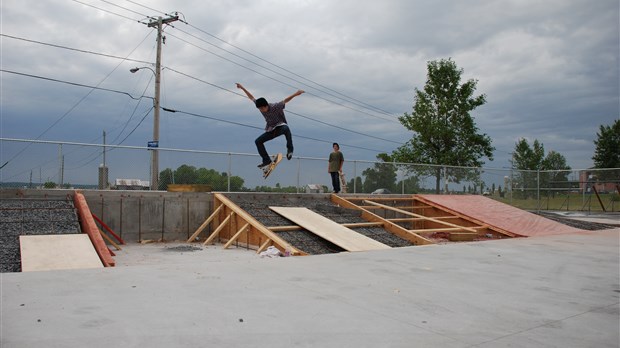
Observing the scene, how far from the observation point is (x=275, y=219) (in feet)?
36.4

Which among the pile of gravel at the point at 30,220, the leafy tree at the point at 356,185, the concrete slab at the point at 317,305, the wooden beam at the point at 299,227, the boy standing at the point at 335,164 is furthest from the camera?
the leafy tree at the point at 356,185

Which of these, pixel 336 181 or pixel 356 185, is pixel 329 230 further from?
pixel 356 185

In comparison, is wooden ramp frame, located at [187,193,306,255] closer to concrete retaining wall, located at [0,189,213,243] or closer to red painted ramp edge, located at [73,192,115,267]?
concrete retaining wall, located at [0,189,213,243]

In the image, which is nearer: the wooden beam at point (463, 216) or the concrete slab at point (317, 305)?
the concrete slab at point (317, 305)

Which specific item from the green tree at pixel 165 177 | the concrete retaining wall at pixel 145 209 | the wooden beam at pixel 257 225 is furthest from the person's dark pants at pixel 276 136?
the green tree at pixel 165 177

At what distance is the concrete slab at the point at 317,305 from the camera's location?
366 centimetres

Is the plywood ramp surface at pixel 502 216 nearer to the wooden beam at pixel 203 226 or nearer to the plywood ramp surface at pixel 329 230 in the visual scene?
the plywood ramp surface at pixel 329 230

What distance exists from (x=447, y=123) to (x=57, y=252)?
29.0 metres

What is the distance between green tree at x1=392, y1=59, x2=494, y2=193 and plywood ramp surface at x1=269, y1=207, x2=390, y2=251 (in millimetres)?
21636

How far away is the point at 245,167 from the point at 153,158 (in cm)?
288

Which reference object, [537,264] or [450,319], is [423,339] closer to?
[450,319]

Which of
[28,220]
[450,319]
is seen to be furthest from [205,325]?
[28,220]

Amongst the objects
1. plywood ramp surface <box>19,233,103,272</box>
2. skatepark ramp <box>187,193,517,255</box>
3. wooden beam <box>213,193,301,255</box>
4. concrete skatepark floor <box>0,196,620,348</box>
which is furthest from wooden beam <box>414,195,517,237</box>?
plywood ramp surface <box>19,233,103,272</box>

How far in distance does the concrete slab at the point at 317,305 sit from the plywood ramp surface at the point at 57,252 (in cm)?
59
